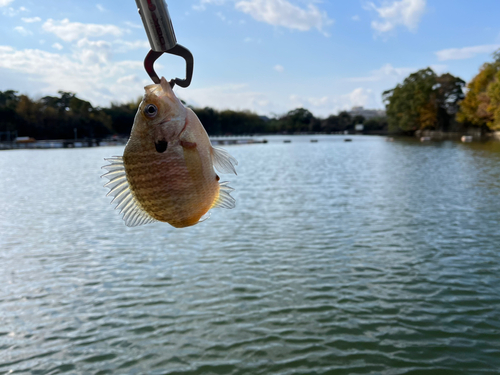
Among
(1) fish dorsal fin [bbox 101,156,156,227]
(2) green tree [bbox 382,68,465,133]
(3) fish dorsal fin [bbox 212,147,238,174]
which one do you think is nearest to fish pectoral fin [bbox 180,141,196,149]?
(3) fish dorsal fin [bbox 212,147,238,174]

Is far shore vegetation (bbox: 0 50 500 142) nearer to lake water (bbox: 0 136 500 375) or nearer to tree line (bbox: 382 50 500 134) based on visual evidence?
tree line (bbox: 382 50 500 134)

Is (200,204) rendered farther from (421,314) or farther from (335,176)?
(335,176)

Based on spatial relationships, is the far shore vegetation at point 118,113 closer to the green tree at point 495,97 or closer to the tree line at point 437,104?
the tree line at point 437,104

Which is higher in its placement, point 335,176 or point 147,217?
point 147,217

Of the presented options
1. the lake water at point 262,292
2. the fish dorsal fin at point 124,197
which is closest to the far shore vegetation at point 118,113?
the lake water at point 262,292

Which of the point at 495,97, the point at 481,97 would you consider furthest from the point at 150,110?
the point at 481,97

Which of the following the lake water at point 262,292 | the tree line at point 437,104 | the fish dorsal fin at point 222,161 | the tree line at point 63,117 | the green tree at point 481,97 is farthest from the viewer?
the tree line at point 63,117

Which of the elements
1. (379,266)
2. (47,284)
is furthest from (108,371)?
(379,266)
